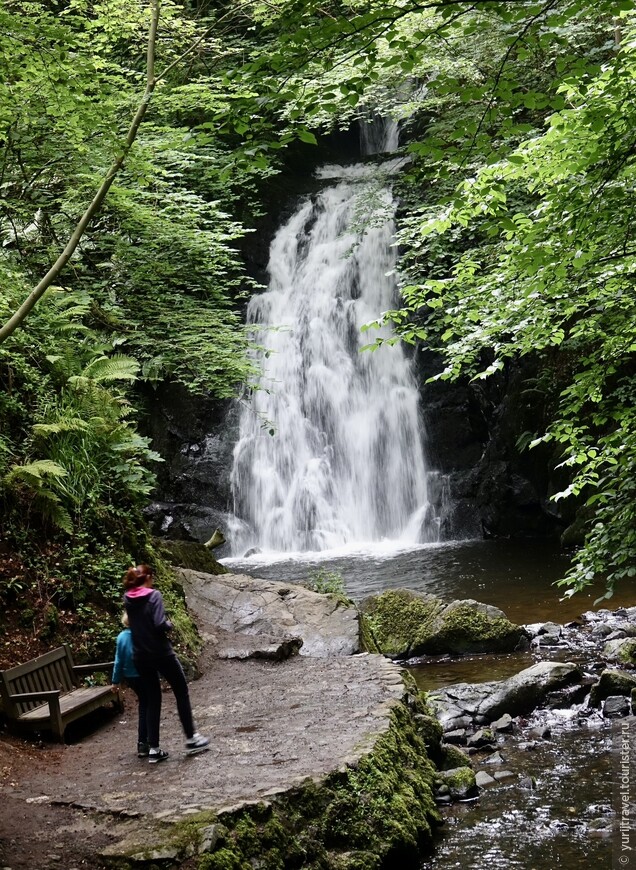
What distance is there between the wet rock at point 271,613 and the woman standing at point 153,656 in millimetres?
3197

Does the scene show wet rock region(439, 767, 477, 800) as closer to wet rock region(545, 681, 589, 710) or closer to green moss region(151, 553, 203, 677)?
wet rock region(545, 681, 589, 710)

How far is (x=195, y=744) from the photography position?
574 centimetres

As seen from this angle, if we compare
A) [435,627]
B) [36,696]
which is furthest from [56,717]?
[435,627]

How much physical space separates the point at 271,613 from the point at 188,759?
167 inches

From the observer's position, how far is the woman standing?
5699mm

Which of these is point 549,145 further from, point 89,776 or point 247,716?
point 89,776

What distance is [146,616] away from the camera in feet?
18.8

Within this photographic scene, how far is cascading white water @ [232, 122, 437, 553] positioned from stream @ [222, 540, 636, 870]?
424 centimetres

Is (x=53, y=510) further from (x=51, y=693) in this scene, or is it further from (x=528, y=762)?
(x=528, y=762)

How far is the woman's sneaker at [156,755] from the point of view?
561 centimetres

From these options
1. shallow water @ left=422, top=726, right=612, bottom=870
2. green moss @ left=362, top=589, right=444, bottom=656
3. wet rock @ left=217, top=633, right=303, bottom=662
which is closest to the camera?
shallow water @ left=422, top=726, right=612, bottom=870

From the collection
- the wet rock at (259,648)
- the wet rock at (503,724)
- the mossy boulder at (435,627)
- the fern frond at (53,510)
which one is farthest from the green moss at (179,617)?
the wet rock at (503,724)

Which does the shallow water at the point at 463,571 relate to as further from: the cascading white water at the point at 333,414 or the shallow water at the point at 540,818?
the shallow water at the point at 540,818

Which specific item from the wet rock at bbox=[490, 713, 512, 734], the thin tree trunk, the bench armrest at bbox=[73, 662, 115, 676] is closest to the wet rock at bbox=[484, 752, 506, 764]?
the wet rock at bbox=[490, 713, 512, 734]
